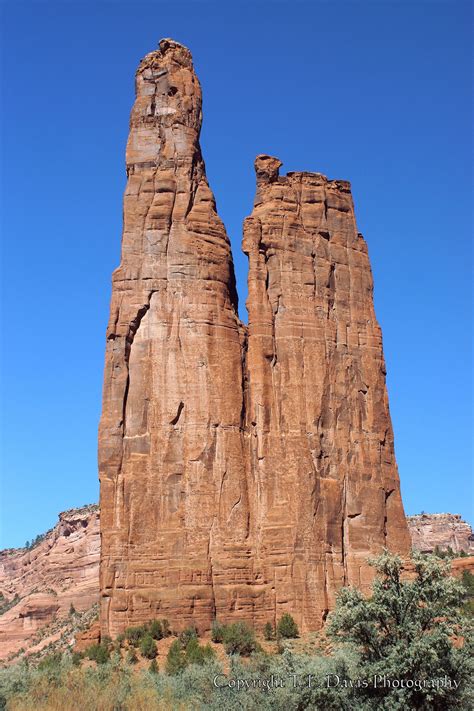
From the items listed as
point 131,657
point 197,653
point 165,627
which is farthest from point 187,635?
point 131,657

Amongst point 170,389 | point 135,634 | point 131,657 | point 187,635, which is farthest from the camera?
point 170,389

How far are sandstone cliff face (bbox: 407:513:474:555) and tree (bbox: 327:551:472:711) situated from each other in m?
94.8

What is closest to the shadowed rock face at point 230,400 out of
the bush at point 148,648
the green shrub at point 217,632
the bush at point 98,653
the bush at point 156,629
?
the green shrub at point 217,632

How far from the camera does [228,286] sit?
184 ft

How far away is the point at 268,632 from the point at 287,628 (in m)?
0.99

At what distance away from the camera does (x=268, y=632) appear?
49.0m

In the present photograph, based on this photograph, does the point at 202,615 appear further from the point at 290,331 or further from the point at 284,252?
the point at 284,252

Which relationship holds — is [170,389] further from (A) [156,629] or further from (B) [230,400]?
(A) [156,629]

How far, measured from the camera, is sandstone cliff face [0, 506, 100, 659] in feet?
322

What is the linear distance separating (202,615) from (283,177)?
2614 centimetres

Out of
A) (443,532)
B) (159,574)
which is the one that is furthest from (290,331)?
(443,532)

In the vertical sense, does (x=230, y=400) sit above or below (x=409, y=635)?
above

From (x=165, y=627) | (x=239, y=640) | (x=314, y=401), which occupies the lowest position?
(x=239, y=640)

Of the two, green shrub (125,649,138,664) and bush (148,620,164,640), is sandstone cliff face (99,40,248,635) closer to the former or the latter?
bush (148,620,164,640)
